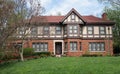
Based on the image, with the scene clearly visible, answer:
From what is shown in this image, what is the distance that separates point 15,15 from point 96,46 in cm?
2515

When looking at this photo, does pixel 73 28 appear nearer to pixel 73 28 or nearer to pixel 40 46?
pixel 73 28

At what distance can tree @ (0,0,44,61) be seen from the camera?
25941 millimetres

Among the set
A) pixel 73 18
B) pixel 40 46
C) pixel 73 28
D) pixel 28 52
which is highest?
pixel 73 18

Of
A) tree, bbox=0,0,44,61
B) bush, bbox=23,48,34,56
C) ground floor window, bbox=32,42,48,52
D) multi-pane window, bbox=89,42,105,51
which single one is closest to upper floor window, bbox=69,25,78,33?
multi-pane window, bbox=89,42,105,51

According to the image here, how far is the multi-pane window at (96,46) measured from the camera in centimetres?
5278

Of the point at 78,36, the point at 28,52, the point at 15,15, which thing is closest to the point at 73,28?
the point at 78,36

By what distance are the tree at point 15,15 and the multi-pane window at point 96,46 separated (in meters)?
17.8

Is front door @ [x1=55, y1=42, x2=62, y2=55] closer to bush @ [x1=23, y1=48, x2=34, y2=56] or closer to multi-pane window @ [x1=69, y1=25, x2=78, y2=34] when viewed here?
multi-pane window @ [x1=69, y1=25, x2=78, y2=34]

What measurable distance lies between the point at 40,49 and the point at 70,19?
25.0ft

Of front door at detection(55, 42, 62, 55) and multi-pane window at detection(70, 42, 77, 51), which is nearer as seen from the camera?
multi-pane window at detection(70, 42, 77, 51)

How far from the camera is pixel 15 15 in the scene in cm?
3069

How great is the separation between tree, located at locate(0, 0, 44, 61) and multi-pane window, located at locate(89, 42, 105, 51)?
1780 cm

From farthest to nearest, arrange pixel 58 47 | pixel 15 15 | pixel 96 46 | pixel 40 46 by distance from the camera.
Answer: pixel 58 47 → pixel 96 46 → pixel 40 46 → pixel 15 15

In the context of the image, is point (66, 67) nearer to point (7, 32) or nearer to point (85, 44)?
point (7, 32)
